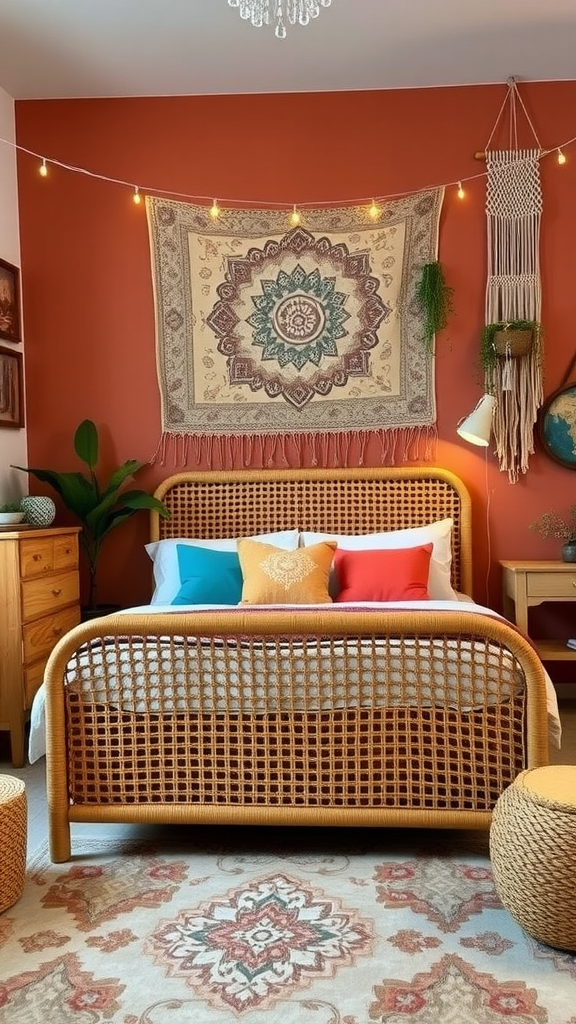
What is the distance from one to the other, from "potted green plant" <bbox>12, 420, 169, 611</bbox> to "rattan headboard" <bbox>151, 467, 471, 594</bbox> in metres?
0.17

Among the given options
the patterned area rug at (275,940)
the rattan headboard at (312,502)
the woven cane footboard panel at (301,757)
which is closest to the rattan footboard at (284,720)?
the woven cane footboard panel at (301,757)

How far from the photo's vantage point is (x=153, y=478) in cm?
414

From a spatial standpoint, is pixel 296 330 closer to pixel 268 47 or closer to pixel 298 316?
pixel 298 316

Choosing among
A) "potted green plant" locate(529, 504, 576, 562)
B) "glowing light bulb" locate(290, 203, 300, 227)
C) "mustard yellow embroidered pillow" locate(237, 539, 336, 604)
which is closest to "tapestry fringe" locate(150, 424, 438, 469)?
"potted green plant" locate(529, 504, 576, 562)

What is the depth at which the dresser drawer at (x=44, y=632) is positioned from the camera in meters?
3.29

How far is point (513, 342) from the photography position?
12.5ft

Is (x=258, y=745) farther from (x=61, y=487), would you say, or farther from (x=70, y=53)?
(x=70, y=53)

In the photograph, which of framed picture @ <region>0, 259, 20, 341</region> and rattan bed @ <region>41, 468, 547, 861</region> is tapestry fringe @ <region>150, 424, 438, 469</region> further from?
rattan bed @ <region>41, 468, 547, 861</region>

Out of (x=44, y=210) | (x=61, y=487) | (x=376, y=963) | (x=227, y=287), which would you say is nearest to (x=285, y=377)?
(x=227, y=287)

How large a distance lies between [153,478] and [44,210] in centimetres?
140

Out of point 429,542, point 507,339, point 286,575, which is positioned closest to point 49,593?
point 286,575

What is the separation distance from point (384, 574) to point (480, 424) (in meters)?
0.84

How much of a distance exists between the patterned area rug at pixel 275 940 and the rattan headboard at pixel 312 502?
1.74m

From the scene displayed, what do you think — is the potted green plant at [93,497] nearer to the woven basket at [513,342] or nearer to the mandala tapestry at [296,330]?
the mandala tapestry at [296,330]
